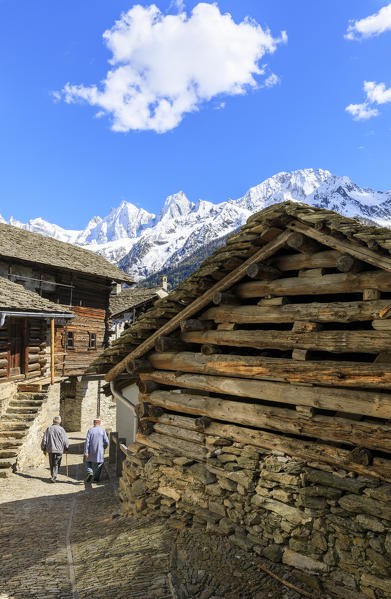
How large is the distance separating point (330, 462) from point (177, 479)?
261cm

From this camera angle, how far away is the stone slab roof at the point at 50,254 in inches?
779

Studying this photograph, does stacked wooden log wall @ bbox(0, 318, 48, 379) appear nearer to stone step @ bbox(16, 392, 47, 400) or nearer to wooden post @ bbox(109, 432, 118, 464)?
stone step @ bbox(16, 392, 47, 400)

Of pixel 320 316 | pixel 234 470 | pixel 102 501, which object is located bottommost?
pixel 102 501

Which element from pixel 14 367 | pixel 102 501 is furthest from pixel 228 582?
pixel 14 367

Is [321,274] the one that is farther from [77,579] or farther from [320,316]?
[77,579]

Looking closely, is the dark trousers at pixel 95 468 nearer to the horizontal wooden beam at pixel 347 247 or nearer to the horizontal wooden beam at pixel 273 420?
the horizontal wooden beam at pixel 273 420

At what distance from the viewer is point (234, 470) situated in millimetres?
5383

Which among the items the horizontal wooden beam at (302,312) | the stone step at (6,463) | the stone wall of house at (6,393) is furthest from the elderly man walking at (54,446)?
the horizontal wooden beam at (302,312)

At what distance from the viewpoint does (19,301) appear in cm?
1343

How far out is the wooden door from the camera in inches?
613

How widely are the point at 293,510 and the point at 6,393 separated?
12.2 m

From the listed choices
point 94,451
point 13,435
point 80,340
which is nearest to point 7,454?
point 13,435

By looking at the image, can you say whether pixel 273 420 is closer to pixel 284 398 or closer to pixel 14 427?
pixel 284 398

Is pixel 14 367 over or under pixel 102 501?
over
